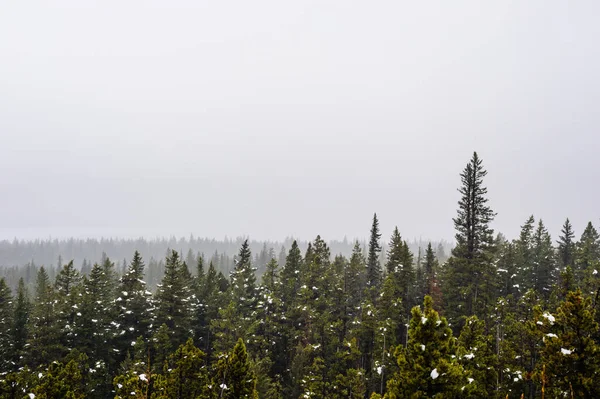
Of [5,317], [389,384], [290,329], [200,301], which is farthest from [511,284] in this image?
[5,317]

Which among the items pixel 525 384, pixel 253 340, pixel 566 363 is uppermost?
pixel 566 363

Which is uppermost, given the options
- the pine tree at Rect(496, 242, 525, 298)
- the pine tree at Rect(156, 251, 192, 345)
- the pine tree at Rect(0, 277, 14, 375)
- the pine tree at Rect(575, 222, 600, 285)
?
the pine tree at Rect(575, 222, 600, 285)

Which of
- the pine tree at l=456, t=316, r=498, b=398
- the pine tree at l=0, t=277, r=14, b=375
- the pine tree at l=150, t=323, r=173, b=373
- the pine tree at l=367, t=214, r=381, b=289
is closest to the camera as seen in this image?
→ the pine tree at l=456, t=316, r=498, b=398

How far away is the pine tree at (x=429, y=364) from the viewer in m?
13.7

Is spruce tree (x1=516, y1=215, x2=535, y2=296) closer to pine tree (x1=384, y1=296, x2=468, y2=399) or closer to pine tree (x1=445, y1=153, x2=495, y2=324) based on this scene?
pine tree (x1=445, y1=153, x2=495, y2=324)

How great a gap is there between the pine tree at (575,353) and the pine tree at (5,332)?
145 feet

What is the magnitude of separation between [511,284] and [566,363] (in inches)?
1406

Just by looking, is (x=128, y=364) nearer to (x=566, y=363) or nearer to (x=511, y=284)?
(x=566, y=363)

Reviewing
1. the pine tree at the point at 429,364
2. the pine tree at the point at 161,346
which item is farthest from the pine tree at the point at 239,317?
the pine tree at the point at 429,364

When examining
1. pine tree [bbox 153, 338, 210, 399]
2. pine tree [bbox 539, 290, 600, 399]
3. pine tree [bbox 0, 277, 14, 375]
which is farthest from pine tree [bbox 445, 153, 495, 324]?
pine tree [bbox 0, 277, 14, 375]

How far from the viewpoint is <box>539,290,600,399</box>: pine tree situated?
1466 centimetres

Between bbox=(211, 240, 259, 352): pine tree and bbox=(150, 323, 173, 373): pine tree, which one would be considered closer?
bbox=(150, 323, 173, 373): pine tree

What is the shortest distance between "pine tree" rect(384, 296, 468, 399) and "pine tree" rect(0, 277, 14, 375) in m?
38.6

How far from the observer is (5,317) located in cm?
4053
